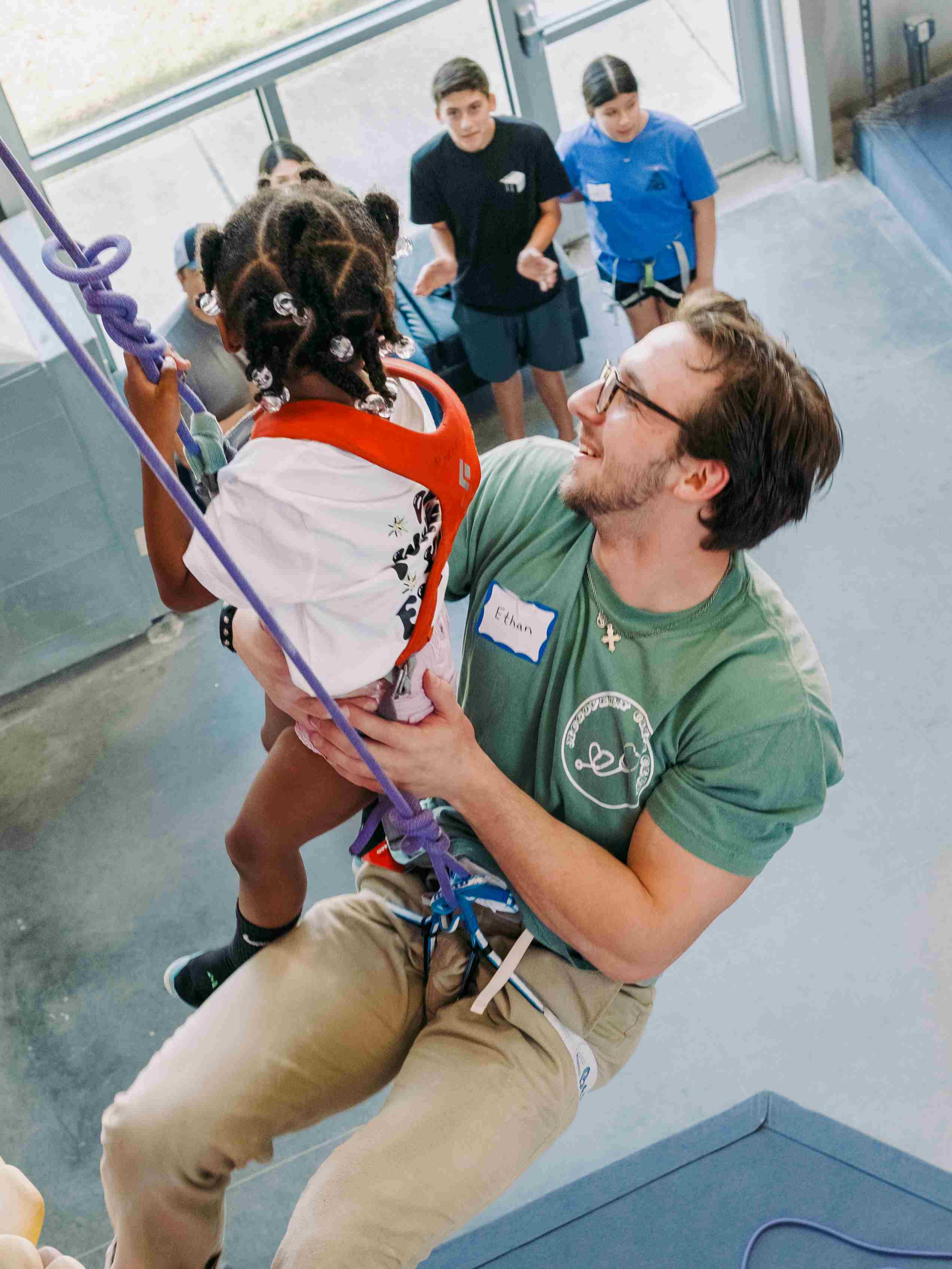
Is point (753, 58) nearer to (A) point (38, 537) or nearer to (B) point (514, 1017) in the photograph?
(A) point (38, 537)

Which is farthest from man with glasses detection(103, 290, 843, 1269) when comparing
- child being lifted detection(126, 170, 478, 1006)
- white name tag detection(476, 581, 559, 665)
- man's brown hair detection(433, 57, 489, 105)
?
man's brown hair detection(433, 57, 489, 105)

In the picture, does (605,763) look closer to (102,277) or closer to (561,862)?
(561,862)

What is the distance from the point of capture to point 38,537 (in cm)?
378

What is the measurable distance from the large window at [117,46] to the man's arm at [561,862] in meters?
3.45

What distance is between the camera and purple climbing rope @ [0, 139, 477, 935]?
1.00 meters

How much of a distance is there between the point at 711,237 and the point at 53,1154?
3.23m

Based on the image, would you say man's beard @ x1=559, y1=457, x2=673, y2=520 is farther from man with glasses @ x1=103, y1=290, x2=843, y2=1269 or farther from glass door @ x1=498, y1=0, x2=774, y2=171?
glass door @ x1=498, y1=0, x2=774, y2=171

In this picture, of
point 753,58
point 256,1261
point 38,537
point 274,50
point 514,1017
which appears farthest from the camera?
point 753,58

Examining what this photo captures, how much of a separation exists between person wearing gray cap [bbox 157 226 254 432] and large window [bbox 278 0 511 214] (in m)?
1.52

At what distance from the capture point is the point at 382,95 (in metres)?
4.75

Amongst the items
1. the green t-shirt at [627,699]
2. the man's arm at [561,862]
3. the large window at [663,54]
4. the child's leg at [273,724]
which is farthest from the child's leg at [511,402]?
the man's arm at [561,862]

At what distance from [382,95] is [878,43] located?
2.26m

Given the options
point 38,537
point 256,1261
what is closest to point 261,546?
point 256,1261

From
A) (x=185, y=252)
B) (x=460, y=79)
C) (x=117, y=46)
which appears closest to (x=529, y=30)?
(x=460, y=79)
